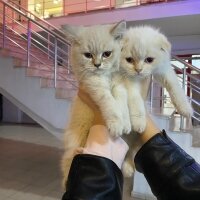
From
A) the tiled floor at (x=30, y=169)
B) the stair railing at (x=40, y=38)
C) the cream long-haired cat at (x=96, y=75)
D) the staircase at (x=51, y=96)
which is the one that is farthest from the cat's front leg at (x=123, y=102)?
the tiled floor at (x=30, y=169)

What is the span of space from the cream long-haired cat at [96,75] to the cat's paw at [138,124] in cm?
2

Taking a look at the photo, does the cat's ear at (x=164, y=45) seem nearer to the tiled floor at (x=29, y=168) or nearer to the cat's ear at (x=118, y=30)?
the cat's ear at (x=118, y=30)

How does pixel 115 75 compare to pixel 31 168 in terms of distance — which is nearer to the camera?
pixel 115 75

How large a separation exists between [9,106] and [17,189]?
5.30 m

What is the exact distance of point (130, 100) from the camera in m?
0.74

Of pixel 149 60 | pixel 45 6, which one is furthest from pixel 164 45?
pixel 45 6

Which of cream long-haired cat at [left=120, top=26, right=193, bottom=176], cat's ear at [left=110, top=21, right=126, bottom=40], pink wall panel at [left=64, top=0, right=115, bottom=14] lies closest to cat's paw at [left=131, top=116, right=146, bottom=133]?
cream long-haired cat at [left=120, top=26, right=193, bottom=176]

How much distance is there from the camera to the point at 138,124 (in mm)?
724

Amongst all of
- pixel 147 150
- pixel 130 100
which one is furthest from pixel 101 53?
pixel 147 150

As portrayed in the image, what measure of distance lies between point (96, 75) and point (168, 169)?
0.31 metres

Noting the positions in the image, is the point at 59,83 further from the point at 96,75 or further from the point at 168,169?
the point at 168,169

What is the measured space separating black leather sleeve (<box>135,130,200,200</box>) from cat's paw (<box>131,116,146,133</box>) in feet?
0.13

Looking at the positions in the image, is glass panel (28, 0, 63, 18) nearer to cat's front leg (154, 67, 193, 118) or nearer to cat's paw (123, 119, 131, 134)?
cat's front leg (154, 67, 193, 118)

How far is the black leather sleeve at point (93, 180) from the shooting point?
22.6 inches
